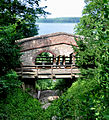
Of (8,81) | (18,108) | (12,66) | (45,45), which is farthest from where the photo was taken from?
(45,45)

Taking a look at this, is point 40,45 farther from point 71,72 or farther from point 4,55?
point 4,55

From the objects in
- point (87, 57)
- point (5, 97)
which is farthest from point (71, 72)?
point (5, 97)

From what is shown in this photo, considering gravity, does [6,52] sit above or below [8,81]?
above

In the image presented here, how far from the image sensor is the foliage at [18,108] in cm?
826

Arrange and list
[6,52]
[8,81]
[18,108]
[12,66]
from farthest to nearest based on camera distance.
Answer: [18,108] → [12,66] → [6,52] → [8,81]

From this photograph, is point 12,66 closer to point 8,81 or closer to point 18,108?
point 8,81

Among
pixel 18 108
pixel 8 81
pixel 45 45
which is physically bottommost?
pixel 18 108

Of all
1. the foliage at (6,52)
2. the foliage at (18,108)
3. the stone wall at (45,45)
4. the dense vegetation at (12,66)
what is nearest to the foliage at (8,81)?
the dense vegetation at (12,66)

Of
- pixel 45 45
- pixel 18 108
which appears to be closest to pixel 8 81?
pixel 18 108

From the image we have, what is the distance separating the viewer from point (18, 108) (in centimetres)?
948

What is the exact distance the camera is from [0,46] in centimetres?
729

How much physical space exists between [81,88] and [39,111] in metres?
3.53

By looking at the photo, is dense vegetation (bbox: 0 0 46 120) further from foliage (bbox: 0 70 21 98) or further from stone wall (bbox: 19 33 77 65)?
stone wall (bbox: 19 33 77 65)

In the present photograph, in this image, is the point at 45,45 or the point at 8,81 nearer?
the point at 8,81
